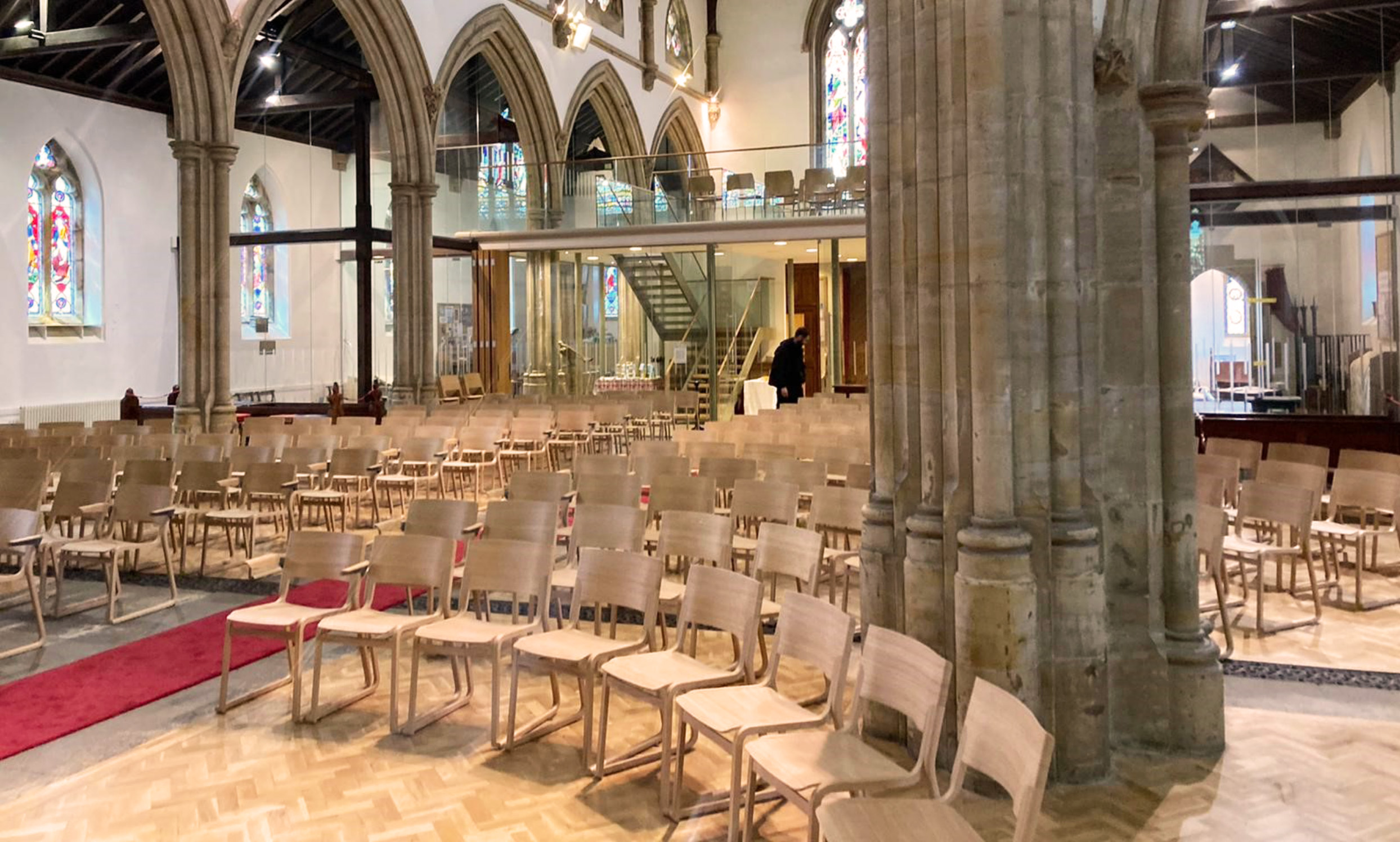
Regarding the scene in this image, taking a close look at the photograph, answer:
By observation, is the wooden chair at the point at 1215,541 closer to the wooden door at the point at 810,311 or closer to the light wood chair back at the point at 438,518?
the light wood chair back at the point at 438,518

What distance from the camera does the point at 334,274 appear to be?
949 inches

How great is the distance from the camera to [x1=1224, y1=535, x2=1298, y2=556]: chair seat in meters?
5.94

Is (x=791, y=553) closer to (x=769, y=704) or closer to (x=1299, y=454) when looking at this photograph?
(x=769, y=704)

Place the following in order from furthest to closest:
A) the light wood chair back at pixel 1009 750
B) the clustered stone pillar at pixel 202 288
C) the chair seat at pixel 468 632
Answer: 1. the clustered stone pillar at pixel 202 288
2. the chair seat at pixel 468 632
3. the light wood chair back at pixel 1009 750

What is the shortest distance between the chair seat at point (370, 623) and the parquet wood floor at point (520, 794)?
1.47 feet

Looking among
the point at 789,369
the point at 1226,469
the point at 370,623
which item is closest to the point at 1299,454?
the point at 1226,469

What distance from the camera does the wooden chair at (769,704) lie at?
338 centimetres

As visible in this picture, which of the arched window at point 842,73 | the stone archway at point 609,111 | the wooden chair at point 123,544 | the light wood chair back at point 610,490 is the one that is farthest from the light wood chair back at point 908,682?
the arched window at point 842,73

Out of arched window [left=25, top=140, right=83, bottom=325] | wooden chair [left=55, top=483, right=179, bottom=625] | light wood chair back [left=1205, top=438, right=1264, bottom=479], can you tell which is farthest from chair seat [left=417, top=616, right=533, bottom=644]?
arched window [left=25, top=140, right=83, bottom=325]

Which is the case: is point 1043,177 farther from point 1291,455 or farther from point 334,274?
point 334,274

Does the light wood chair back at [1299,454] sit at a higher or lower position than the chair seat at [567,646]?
higher

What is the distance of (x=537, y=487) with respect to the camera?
7.17m

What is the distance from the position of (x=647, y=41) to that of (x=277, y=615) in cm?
2198

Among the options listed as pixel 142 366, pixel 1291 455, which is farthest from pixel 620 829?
pixel 142 366
